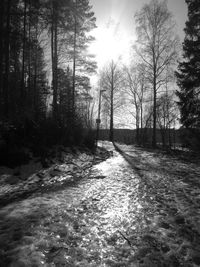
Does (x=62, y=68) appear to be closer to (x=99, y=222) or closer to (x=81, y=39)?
(x=81, y=39)

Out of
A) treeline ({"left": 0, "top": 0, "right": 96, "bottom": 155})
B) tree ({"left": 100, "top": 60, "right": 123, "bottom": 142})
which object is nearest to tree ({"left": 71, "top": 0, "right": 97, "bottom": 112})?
treeline ({"left": 0, "top": 0, "right": 96, "bottom": 155})

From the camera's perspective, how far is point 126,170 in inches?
325

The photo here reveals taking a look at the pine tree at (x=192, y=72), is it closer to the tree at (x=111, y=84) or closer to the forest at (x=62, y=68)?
the forest at (x=62, y=68)

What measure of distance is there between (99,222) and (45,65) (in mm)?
22615

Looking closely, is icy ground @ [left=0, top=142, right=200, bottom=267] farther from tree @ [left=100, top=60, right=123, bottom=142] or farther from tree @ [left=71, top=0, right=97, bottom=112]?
tree @ [left=100, top=60, right=123, bottom=142]

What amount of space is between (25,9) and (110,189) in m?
14.0

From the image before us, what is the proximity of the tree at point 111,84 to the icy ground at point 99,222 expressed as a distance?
840 inches

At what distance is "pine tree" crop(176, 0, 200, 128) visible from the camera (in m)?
14.1

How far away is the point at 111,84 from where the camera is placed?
2772 centimetres

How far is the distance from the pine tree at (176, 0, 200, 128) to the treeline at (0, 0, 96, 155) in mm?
8355

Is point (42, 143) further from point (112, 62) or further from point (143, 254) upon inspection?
point (112, 62)

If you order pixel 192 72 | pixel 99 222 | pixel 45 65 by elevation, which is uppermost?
pixel 45 65

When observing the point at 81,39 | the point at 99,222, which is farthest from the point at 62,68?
the point at 99,222

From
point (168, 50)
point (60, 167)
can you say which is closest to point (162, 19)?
point (168, 50)
